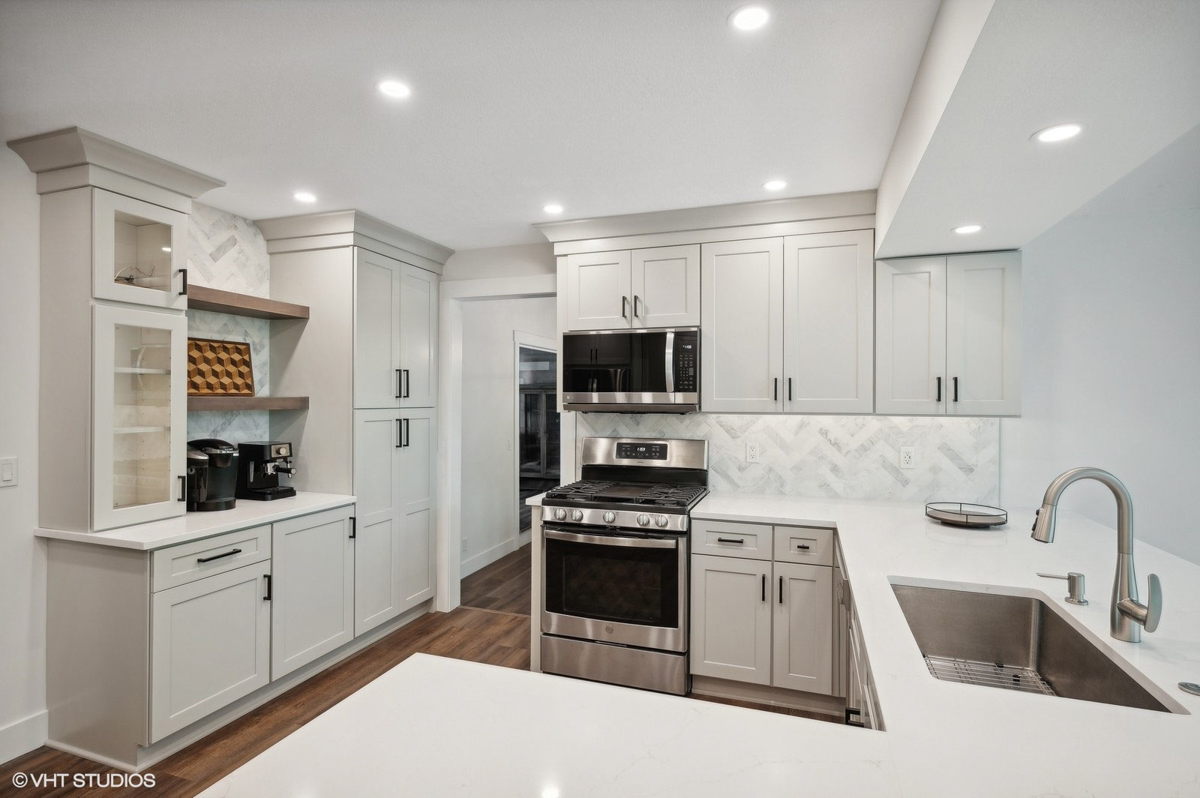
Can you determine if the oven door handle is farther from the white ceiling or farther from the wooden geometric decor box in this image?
the wooden geometric decor box

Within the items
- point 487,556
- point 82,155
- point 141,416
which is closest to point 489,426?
point 487,556

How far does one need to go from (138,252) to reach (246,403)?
88cm

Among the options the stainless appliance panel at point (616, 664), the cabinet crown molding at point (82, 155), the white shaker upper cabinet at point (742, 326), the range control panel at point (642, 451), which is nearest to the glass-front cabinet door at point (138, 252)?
the cabinet crown molding at point (82, 155)

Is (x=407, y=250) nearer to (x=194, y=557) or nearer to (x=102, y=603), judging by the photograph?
(x=194, y=557)

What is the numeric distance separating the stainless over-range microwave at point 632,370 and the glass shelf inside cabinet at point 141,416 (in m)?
1.94

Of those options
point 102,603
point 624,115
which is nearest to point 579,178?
point 624,115

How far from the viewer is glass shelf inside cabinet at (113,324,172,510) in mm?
2480

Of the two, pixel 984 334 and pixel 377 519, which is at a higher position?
pixel 984 334

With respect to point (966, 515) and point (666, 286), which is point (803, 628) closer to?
point (966, 515)

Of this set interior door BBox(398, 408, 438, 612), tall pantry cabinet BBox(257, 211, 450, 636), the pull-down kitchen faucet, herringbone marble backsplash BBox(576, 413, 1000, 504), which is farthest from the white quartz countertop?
the pull-down kitchen faucet

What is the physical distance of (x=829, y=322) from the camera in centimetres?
306

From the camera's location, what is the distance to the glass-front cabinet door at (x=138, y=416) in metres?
2.40

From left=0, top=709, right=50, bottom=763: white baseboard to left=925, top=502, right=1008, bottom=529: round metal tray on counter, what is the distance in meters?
3.93

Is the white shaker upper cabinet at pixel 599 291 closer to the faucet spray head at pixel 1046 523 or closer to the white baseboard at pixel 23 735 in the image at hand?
the faucet spray head at pixel 1046 523
